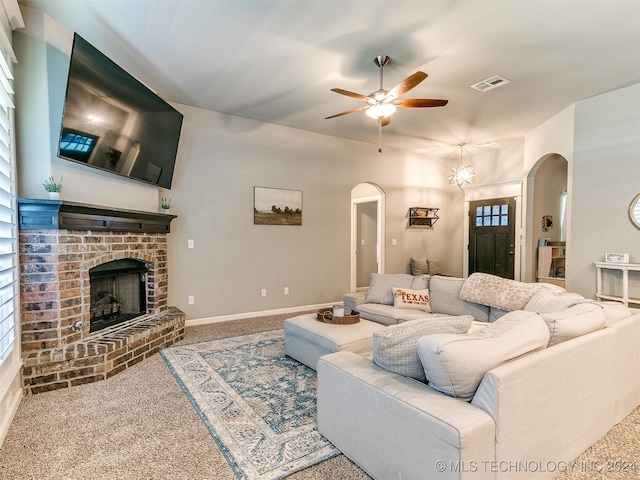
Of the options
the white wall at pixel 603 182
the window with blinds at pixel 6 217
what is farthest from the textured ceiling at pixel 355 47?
the window with blinds at pixel 6 217

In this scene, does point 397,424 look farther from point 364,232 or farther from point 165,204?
point 364,232

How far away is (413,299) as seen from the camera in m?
3.73

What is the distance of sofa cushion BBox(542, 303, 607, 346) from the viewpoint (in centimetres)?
173

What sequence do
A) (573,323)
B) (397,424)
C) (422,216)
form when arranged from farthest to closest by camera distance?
(422,216)
(573,323)
(397,424)

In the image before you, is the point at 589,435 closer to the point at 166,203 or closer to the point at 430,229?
the point at 166,203

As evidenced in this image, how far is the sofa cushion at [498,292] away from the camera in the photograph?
3002mm

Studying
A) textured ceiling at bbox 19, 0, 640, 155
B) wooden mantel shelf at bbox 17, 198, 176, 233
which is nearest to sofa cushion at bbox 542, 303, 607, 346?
textured ceiling at bbox 19, 0, 640, 155

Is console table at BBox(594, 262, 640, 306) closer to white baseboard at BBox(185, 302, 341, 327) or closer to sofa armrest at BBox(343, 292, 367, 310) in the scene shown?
sofa armrest at BBox(343, 292, 367, 310)

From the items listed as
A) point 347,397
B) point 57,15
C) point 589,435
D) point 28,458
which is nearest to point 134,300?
point 28,458

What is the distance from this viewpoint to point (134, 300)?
3.75 metres

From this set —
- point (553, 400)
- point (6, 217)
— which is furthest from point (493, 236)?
point (6, 217)

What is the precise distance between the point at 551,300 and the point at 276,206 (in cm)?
364

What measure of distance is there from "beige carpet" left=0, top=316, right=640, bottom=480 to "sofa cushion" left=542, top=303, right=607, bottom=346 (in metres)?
0.66

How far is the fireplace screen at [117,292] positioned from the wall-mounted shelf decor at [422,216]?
488cm
